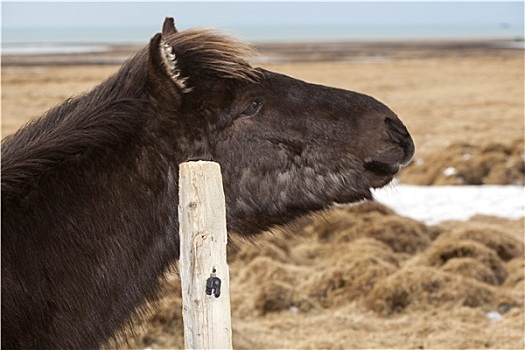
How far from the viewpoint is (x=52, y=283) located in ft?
10.5

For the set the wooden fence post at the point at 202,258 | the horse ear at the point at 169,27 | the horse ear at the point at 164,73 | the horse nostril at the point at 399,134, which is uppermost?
the horse ear at the point at 169,27

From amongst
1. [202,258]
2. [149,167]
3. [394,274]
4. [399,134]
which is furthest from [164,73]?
[394,274]

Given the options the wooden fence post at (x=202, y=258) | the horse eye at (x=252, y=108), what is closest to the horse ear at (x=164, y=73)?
the horse eye at (x=252, y=108)

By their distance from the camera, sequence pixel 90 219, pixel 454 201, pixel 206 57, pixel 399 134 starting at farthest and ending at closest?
1. pixel 454 201
2. pixel 399 134
3. pixel 206 57
4. pixel 90 219

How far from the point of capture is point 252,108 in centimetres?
355

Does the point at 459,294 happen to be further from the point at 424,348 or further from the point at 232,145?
the point at 232,145

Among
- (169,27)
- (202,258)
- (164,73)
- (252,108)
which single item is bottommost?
(202,258)

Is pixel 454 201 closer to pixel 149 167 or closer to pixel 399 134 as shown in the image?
pixel 399 134

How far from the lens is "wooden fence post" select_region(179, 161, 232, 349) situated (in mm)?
2799

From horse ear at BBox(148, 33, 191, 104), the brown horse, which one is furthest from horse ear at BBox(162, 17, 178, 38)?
horse ear at BBox(148, 33, 191, 104)

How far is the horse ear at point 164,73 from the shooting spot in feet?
10.7

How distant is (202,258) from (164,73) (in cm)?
92

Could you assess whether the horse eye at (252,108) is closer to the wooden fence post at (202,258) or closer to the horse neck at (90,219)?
the horse neck at (90,219)

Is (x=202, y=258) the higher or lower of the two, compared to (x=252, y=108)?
lower
